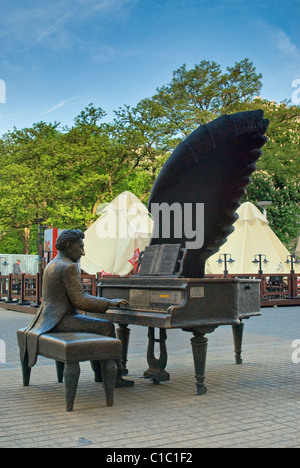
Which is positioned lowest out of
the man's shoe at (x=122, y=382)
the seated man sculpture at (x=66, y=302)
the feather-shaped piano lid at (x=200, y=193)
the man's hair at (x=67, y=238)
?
the man's shoe at (x=122, y=382)

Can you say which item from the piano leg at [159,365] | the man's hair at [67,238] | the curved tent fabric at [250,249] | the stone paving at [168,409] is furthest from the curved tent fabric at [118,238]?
the man's hair at [67,238]

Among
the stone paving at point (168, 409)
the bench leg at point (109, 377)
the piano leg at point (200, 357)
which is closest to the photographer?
the stone paving at point (168, 409)

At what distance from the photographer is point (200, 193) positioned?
24.8ft

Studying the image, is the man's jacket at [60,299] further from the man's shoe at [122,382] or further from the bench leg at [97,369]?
the man's shoe at [122,382]

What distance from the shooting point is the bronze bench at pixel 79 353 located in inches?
214

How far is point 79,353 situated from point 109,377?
1.38ft

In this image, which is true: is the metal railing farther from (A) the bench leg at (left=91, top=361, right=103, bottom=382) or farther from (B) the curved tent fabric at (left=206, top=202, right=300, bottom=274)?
(A) the bench leg at (left=91, top=361, right=103, bottom=382)

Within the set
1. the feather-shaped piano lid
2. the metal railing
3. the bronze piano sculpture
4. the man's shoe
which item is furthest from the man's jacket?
the metal railing

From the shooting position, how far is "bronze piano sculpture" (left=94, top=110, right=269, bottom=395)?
6199mm

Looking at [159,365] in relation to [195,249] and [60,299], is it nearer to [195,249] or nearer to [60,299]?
[195,249]

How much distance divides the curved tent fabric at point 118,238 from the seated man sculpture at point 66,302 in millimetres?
14363

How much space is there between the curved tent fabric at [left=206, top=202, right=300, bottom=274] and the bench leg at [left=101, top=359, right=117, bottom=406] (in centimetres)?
1821

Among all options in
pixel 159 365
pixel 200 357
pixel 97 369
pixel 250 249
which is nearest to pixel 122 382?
pixel 97 369

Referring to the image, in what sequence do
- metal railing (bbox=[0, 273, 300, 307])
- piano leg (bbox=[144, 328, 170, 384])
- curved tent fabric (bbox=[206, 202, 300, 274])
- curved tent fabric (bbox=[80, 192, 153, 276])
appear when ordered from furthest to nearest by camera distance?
curved tent fabric (bbox=[206, 202, 300, 274]) → curved tent fabric (bbox=[80, 192, 153, 276]) → metal railing (bbox=[0, 273, 300, 307]) → piano leg (bbox=[144, 328, 170, 384])
